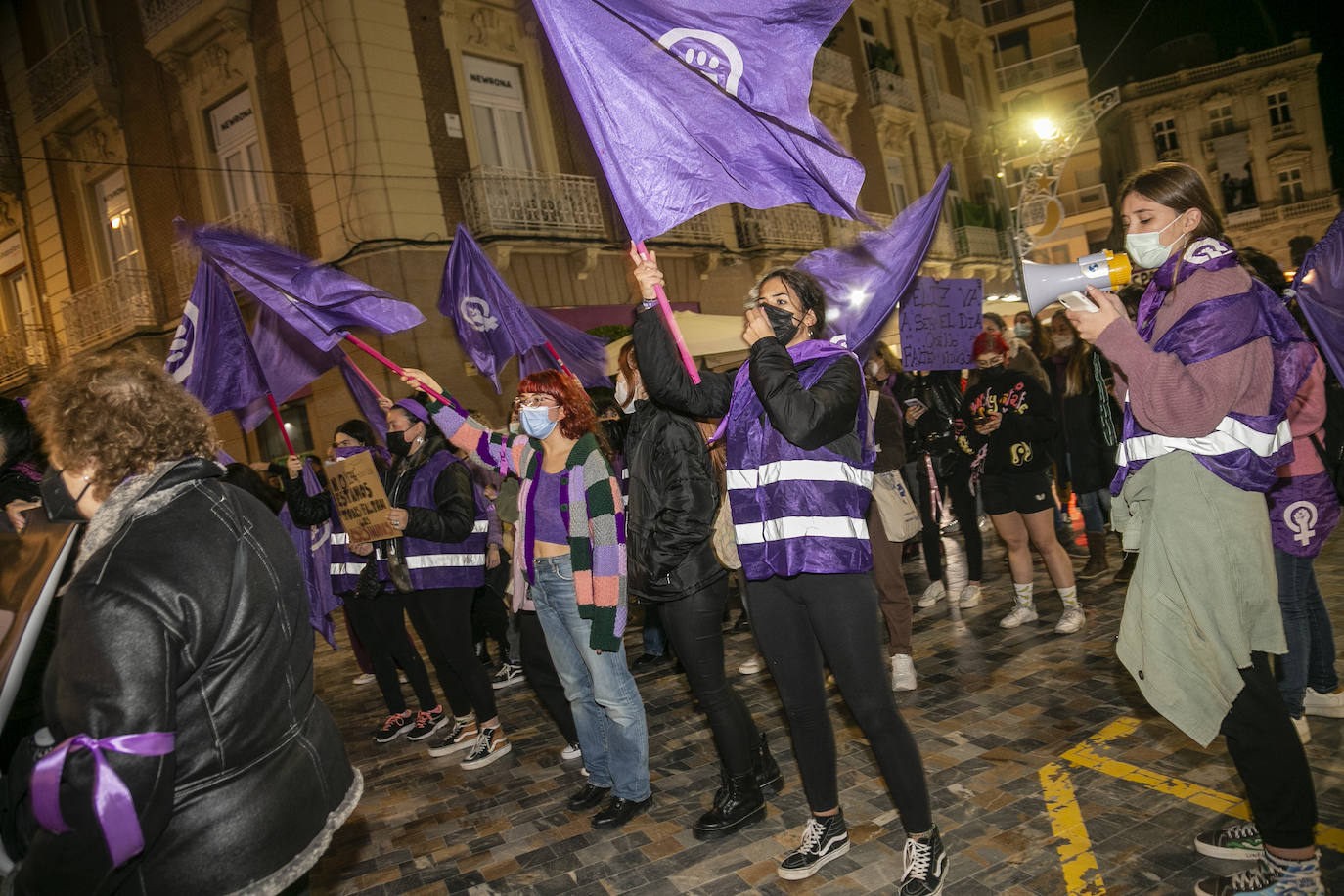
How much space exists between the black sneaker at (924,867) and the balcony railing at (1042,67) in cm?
4220

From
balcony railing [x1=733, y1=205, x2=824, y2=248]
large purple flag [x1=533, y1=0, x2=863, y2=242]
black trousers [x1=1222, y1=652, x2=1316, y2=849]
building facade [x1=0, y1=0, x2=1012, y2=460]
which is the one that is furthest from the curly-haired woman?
balcony railing [x1=733, y1=205, x2=824, y2=248]

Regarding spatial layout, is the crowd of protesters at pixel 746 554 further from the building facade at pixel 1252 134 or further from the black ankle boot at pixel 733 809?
the building facade at pixel 1252 134

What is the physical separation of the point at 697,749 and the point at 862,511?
2.33 m

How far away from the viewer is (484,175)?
14.5m

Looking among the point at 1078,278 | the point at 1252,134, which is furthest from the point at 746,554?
the point at 1252,134

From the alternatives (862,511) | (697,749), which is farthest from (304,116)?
(862,511)

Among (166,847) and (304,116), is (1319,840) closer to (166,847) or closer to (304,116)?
(166,847)

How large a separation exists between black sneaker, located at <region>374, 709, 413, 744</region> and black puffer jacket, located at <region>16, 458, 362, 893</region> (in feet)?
13.2

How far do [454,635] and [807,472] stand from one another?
9.86ft

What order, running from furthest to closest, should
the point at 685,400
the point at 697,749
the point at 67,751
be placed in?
the point at 697,749, the point at 685,400, the point at 67,751

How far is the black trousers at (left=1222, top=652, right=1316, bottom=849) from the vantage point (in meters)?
2.59

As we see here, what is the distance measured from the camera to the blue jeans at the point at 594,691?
4.08 meters

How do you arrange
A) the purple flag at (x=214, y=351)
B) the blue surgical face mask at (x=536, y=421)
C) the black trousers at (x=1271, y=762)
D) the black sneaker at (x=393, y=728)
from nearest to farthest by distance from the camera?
the black trousers at (x=1271, y=762) → the blue surgical face mask at (x=536, y=421) → the purple flag at (x=214, y=351) → the black sneaker at (x=393, y=728)

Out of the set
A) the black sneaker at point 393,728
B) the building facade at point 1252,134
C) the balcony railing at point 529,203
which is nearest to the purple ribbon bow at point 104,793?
the black sneaker at point 393,728
